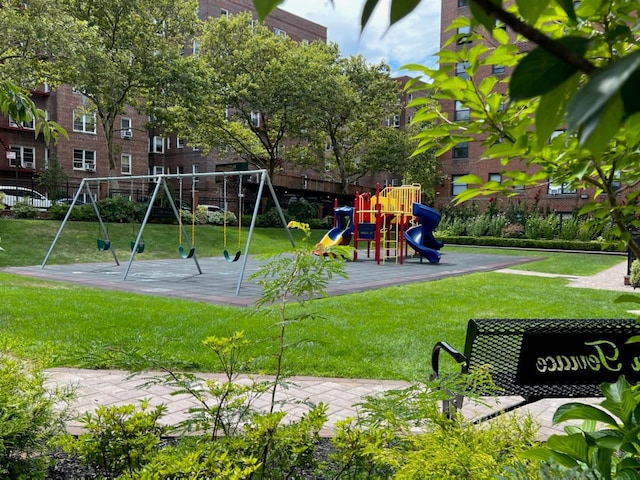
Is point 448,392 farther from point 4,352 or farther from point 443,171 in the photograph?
point 443,171

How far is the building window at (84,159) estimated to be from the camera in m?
38.5

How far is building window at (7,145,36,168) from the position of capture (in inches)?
1439

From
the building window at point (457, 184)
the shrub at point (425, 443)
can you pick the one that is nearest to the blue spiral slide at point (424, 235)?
the building window at point (457, 184)

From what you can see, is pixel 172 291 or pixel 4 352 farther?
pixel 172 291

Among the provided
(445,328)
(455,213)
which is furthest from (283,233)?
(445,328)

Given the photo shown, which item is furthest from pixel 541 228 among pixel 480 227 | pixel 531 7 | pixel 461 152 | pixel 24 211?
pixel 531 7

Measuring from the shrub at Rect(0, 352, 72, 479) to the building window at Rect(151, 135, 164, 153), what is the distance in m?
46.5

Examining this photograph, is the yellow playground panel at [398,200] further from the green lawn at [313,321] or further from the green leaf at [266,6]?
the green leaf at [266,6]

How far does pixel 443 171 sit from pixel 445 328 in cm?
3584

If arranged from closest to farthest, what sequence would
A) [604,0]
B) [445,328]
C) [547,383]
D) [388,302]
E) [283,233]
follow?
[604,0] < [547,383] < [445,328] < [388,302] < [283,233]

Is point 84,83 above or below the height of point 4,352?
above

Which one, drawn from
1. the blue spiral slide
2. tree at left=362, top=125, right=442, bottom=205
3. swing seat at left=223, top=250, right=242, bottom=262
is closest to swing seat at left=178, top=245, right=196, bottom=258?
swing seat at left=223, top=250, right=242, bottom=262

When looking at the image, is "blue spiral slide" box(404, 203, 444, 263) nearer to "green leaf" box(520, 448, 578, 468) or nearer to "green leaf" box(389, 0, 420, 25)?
"green leaf" box(520, 448, 578, 468)

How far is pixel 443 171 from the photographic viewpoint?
134 feet
